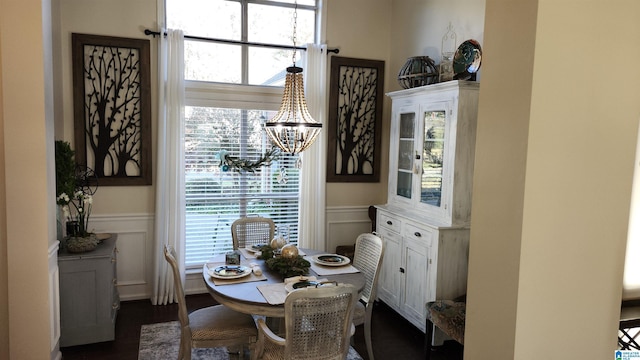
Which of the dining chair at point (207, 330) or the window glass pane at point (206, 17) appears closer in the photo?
the dining chair at point (207, 330)

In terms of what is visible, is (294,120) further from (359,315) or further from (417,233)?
(359,315)

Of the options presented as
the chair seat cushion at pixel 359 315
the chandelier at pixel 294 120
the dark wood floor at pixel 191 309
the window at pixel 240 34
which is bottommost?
the dark wood floor at pixel 191 309

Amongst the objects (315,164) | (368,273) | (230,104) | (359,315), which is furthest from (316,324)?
(230,104)

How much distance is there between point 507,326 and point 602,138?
55 centimetres

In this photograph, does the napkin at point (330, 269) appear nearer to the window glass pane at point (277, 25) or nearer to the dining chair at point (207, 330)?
the dining chair at point (207, 330)

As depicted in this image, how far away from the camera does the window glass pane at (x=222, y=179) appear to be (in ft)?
15.2

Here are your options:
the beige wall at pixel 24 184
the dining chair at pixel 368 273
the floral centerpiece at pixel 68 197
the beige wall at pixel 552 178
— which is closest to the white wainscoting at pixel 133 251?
the floral centerpiece at pixel 68 197

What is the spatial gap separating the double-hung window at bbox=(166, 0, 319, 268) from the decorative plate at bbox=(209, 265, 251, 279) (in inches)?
66.6

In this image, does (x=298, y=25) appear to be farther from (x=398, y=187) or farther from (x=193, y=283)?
(x=193, y=283)

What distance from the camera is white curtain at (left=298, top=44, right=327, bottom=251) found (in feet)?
15.7

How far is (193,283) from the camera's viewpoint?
15.6 ft

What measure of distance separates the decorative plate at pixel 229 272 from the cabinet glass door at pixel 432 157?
5.70 ft

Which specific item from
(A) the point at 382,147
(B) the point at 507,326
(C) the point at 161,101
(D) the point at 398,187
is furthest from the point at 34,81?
(A) the point at 382,147

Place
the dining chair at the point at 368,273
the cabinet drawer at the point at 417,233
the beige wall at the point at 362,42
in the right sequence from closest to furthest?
the dining chair at the point at 368,273 < the cabinet drawer at the point at 417,233 < the beige wall at the point at 362,42
